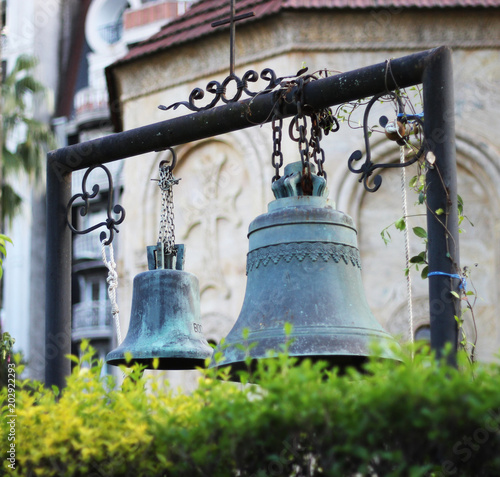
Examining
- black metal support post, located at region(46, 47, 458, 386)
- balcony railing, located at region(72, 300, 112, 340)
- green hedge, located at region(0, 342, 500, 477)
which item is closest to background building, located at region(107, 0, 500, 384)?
black metal support post, located at region(46, 47, 458, 386)

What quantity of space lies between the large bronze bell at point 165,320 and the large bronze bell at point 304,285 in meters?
0.82

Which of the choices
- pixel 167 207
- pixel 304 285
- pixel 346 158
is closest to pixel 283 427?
pixel 304 285

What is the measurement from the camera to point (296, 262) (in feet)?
15.3

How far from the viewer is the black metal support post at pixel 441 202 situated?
169 inches

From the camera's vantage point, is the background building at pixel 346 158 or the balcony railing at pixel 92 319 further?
the balcony railing at pixel 92 319

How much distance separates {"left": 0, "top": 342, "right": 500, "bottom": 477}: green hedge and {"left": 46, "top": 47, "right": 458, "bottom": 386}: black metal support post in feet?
3.14

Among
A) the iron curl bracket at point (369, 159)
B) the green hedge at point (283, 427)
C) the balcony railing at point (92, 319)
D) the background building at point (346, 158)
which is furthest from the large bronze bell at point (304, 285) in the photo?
the balcony railing at point (92, 319)

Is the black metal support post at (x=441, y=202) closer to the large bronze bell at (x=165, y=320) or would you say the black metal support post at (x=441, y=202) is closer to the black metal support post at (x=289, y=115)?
the black metal support post at (x=289, y=115)

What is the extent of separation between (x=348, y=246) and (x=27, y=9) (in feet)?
90.7

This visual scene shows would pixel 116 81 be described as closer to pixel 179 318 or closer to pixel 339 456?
pixel 179 318

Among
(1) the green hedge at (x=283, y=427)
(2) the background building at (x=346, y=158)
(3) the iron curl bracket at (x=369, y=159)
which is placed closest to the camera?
(1) the green hedge at (x=283, y=427)

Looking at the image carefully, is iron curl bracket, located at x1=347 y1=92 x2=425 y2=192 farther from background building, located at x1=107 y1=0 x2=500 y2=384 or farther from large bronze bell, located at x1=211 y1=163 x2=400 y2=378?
background building, located at x1=107 y1=0 x2=500 y2=384

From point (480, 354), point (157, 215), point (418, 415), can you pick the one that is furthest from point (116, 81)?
point (418, 415)

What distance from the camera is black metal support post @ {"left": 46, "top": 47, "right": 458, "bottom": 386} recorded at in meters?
4.43
